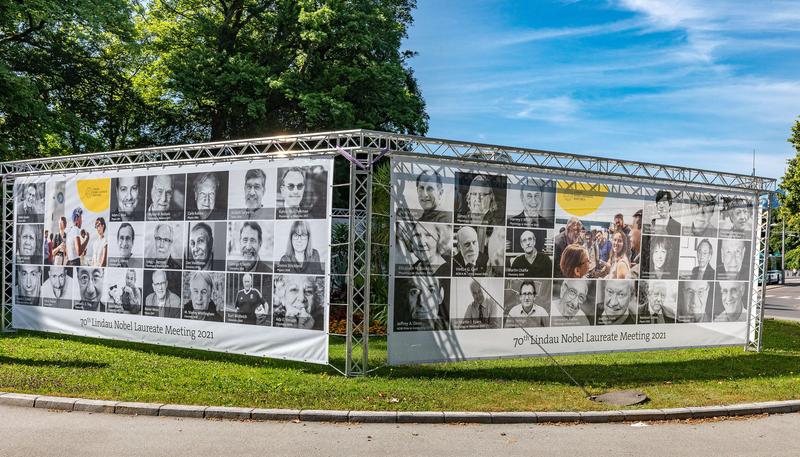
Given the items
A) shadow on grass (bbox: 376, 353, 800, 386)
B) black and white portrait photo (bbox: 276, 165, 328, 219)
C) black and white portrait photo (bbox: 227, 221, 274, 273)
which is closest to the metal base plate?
shadow on grass (bbox: 376, 353, 800, 386)

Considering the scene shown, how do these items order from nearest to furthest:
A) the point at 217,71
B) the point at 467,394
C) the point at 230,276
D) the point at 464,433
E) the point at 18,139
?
the point at 464,433, the point at 467,394, the point at 230,276, the point at 18,139, the point at 217,71

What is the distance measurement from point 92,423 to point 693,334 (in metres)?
12.5

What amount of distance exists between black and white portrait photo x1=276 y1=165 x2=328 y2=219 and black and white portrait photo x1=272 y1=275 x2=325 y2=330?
3.83 feet

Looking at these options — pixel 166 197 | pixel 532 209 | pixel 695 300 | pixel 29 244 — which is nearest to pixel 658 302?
pixel 695 300

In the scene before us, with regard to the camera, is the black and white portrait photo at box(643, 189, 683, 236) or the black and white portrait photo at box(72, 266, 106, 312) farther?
the black and white portrait photo at box(72, 266, 106, 312)

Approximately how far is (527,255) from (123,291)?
890 centimetres

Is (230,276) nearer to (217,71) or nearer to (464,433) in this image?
(464,433)

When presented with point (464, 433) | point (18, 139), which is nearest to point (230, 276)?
point (464, 433)

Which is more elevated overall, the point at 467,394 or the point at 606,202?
the point at 606,202

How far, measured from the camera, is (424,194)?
1227 centimetres

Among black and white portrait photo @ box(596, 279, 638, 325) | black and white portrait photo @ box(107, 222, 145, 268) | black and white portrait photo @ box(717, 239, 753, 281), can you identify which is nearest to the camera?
black and white portrait photo @ box(596, 279, 638, 325)

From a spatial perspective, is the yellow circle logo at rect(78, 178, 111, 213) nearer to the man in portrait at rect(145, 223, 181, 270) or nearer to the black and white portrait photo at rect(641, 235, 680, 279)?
the man in portrait at rect(145, 223, 181, 270)

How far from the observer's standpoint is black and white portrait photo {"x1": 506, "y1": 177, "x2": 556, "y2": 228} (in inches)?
517

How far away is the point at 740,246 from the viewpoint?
1659cm
